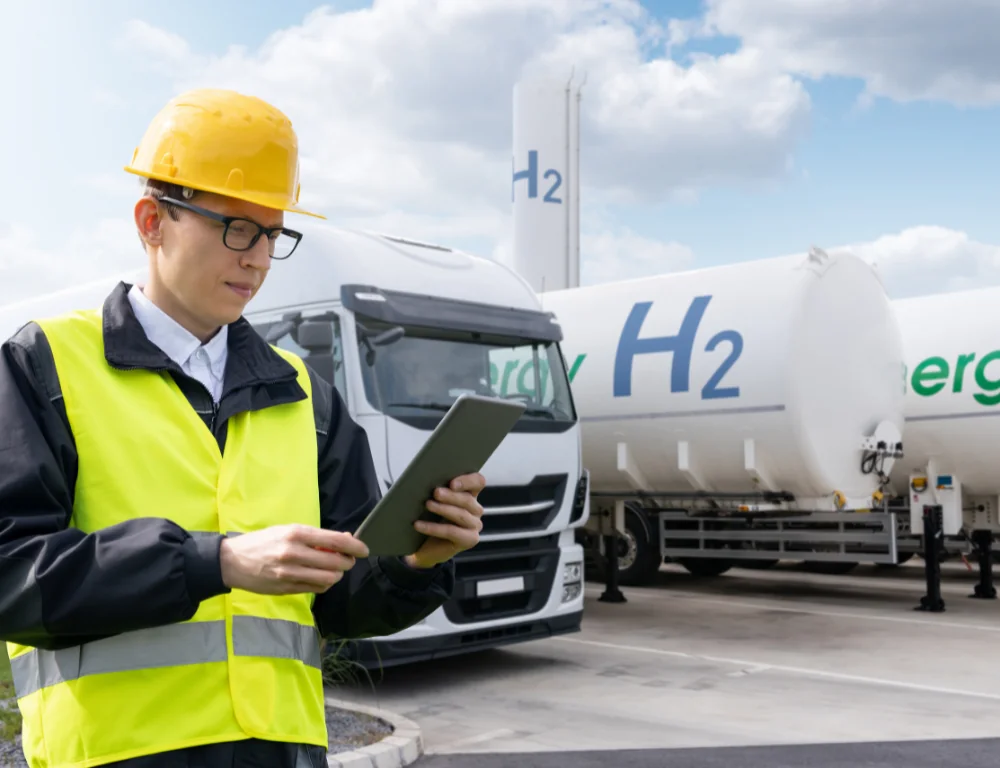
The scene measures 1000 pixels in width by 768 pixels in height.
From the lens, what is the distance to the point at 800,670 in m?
8.80

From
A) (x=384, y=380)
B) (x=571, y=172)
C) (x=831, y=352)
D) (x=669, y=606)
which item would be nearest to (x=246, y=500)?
(x=384, y=380)

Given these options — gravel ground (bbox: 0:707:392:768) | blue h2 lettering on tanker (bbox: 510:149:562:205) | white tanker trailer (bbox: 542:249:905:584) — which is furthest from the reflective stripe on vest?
blue h2 lettering on tanker (bbox: 510:149:562:205)

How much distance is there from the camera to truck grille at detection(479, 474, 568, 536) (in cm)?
800

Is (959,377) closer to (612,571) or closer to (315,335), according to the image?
(612,571)

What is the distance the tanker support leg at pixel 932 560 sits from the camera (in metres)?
12.1

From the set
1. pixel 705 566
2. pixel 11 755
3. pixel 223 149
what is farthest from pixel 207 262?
pixel 705 566

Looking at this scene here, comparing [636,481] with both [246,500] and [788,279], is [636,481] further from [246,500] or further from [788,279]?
[246,500]

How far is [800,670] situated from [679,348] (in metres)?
3.48

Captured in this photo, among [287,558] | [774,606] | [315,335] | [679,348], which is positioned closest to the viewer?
[287,558]

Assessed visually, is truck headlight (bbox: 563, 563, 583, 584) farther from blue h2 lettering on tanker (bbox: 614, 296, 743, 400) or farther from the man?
the man

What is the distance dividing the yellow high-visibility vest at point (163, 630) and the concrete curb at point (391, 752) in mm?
3711

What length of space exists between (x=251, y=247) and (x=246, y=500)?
464mm

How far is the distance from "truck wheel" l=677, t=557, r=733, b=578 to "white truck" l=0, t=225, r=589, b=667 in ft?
22.5

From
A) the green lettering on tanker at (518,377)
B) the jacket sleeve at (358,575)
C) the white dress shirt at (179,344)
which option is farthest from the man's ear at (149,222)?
the green lettering on tanker at (518,377)
